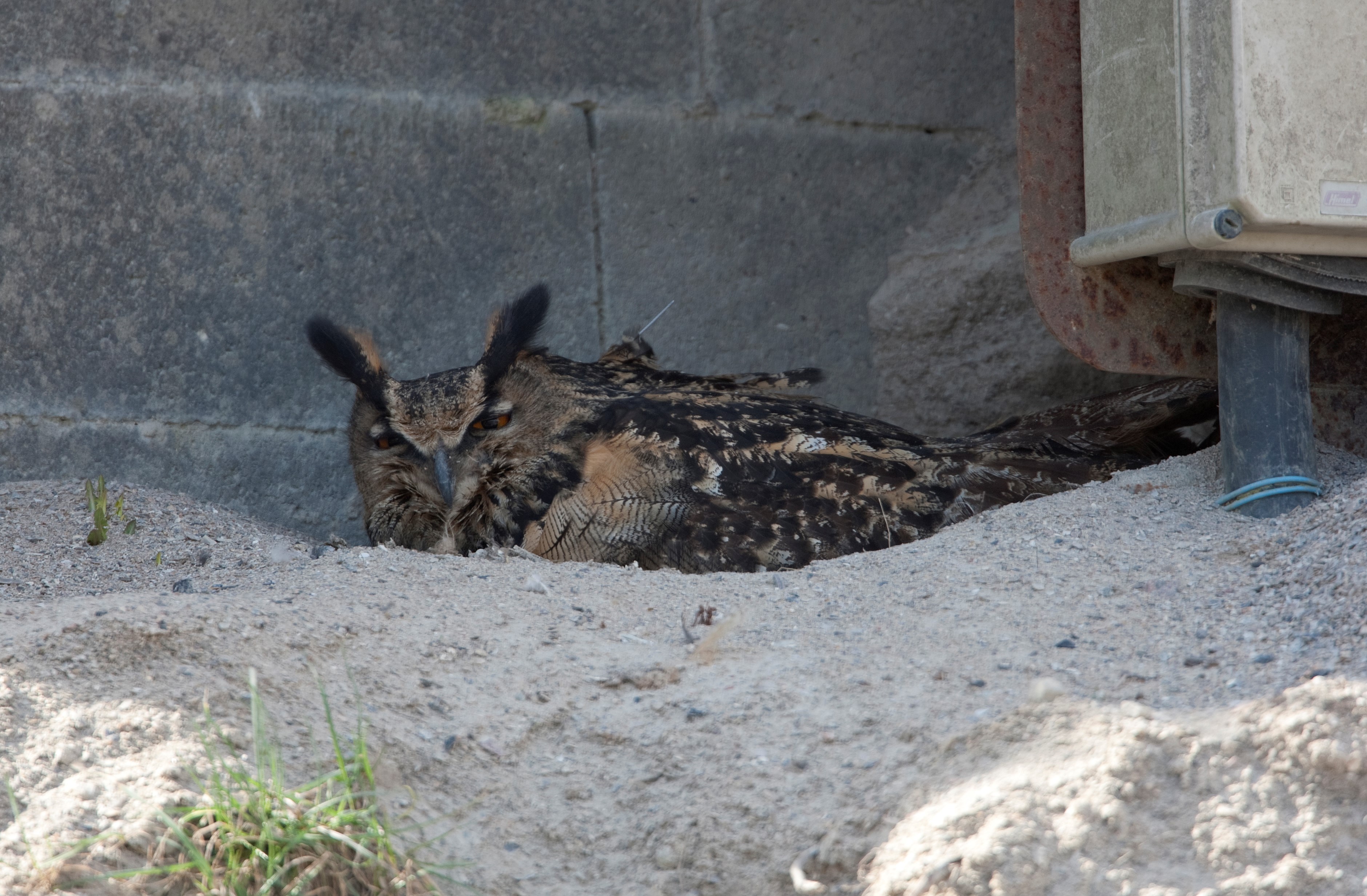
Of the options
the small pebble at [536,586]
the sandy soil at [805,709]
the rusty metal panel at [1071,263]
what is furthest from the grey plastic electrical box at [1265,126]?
the small pebble at [536,586]

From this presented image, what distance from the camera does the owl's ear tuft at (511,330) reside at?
3.59 meters

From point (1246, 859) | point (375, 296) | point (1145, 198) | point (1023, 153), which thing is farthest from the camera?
point (375, 296)

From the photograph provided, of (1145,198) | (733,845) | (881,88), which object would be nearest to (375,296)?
(881,88)

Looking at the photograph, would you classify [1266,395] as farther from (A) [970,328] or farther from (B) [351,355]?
(B) [351,355]

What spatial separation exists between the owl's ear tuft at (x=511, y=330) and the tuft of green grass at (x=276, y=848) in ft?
6.43

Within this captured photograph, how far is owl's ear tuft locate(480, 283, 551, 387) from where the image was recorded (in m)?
3.59

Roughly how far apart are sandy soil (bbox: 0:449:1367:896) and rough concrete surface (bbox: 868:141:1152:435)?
165 centimetres

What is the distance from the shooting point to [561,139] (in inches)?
170

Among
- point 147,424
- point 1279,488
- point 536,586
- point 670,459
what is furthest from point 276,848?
point 147,424

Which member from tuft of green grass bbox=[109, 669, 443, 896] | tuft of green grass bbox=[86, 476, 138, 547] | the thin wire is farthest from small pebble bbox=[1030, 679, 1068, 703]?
the thin wire

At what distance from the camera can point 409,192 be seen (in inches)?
166

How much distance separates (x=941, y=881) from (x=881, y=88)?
11.7ft

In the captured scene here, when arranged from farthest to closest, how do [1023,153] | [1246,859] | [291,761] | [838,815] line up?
[1023,153] < [291,761] < [838,815] < [1246,859]

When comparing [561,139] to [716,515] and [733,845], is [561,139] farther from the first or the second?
[733,845]
